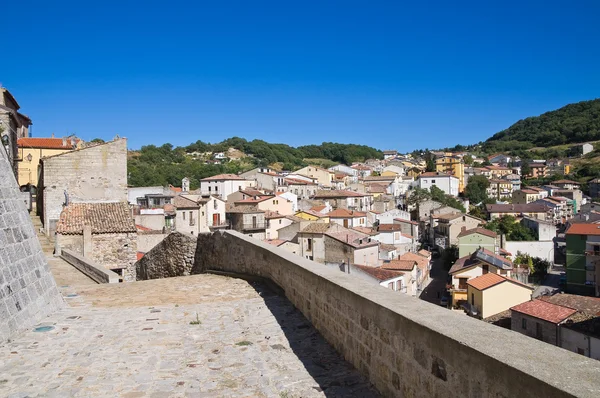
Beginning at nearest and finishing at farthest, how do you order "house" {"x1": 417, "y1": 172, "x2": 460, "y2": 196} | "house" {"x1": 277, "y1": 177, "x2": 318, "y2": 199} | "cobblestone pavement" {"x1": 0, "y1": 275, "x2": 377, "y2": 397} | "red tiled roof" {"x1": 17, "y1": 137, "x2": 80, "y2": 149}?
"cobblestone pavement" {"x1": 0, "y1": 275, "x2": 377, "y2": 397}, "red tiled roof" {"x1": 17, "y1": 137, "x2": 80, "y2": 149}, "house" {"x1": 277, "y1": 177, "x2": 318, "y2": 199}, "house" {"x1": 417, "y1": 172, "x2": 460, "y2": 196}

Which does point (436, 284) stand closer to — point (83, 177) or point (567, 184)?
point (83, 177)

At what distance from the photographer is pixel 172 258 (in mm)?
14133

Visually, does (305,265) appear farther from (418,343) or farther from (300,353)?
(418,343)

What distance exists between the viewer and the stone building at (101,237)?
15781 millimetres

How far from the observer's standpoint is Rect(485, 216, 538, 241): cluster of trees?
59781mm

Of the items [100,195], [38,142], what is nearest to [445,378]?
[100,195]

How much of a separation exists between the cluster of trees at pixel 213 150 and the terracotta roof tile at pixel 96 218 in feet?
188

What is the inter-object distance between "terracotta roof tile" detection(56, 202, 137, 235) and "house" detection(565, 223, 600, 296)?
121 feet

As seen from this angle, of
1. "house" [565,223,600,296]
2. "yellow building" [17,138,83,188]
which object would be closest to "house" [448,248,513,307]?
"house" [565,223,600,296]

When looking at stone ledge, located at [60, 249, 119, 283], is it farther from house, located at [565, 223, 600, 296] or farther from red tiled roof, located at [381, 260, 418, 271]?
house, located at [565, 223, 600, 296]

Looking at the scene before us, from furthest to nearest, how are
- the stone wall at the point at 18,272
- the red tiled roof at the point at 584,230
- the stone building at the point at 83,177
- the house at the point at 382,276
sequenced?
the red tiled roof at the point at 584,230
the house at the point at 382,276
the stone building at the point at 83,177
the stone wall at the point at 18,272

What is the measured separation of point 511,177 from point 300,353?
122 m

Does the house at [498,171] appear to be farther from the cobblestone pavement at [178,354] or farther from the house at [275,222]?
the cobblestone pavement at [178,354]

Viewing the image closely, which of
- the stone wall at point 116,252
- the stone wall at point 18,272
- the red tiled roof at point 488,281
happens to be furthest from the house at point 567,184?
the stone wall at point 18,272
